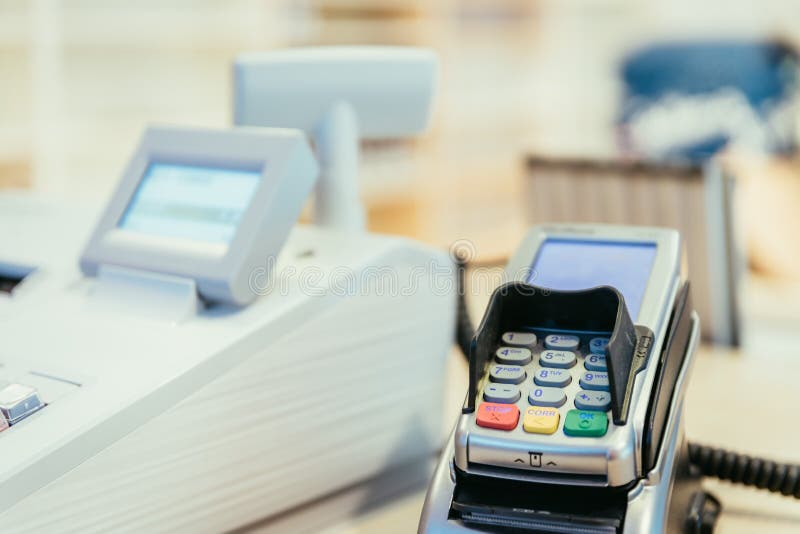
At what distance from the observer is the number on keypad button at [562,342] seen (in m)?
0.49

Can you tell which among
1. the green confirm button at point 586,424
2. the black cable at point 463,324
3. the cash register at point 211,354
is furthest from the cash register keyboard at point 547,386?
the black cable at point 463,324

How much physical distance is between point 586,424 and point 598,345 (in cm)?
6

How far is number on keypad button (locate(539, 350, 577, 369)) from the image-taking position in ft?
1.56

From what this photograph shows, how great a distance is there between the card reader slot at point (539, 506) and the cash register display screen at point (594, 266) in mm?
Result: 131

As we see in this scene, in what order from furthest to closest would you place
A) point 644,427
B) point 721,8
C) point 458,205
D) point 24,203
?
point 721,8
point 458,205
point 24,203
point 644,427

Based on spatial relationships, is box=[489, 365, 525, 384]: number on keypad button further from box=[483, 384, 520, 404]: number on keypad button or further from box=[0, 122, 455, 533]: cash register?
box=[0, 122, 455, 533]: cash register

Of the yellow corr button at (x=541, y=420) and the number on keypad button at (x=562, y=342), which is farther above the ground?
the number on keypad button at (x=562, y=342)

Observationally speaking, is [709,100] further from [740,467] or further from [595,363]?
[595,363]

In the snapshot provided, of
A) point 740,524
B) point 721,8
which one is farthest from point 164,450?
point 721,8

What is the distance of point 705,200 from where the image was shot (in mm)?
1021

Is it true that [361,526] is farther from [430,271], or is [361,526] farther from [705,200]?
[705,200]

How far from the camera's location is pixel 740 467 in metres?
0.61

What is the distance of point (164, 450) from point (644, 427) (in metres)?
0.27

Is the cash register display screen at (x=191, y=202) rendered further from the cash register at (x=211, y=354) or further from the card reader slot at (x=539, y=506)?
the card reader slot at (x=539, y=506)
